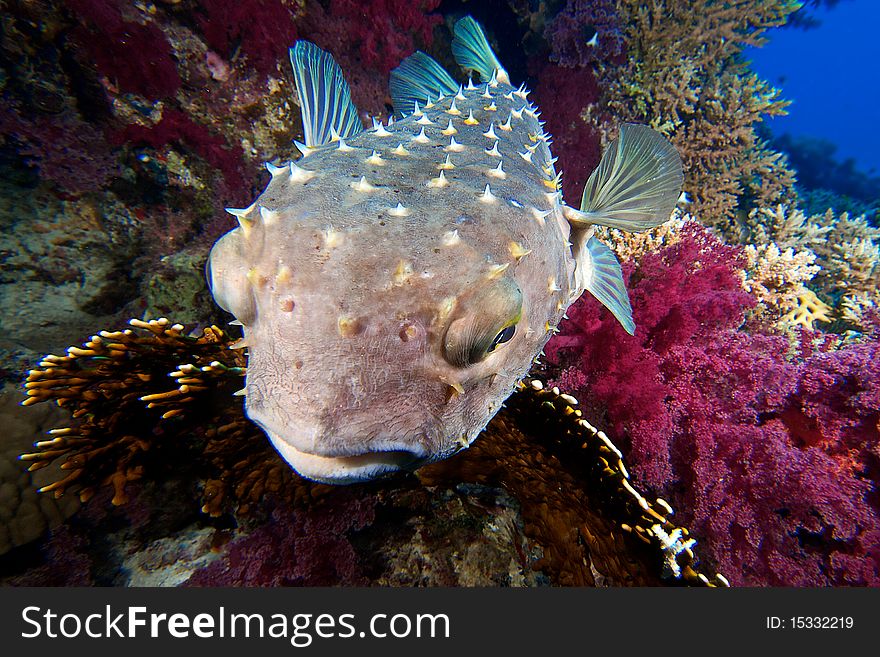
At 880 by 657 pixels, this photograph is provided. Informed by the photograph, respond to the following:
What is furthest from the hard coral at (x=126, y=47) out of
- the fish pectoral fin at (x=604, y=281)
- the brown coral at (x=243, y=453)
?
the fish pectoral fin at (x=604, y=281)

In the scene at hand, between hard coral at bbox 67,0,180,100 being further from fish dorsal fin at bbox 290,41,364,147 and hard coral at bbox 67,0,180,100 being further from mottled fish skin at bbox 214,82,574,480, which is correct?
mottled fish skin at bbox 214,82,574,480

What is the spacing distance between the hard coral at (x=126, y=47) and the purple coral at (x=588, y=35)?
6025 mm

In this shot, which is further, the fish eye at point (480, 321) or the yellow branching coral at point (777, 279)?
the yellow branching coral at point (777, 279)

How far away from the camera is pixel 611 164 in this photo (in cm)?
325

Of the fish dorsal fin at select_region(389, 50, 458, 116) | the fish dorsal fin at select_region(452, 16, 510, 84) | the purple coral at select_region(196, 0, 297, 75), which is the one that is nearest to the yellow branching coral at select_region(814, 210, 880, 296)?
the fish dorsal fin at select_region(452, 16, 510, 84)

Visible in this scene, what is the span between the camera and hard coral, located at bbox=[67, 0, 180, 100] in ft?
12.8

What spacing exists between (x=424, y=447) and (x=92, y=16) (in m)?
5.32

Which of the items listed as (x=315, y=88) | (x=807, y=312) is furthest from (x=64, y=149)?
(x=807, y=312)

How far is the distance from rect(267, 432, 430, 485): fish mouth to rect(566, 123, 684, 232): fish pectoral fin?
215 cm

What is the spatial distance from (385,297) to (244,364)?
196 centimetres

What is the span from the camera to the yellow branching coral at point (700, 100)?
6848mm

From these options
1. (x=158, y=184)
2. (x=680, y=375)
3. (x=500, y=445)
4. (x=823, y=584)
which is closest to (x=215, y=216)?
(x=158, y=184)

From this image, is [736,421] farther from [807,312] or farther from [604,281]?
[807,312]

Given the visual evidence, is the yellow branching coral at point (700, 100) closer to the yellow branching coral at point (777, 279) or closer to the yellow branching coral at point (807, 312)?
the yellow branching coral at point (777, 279)
